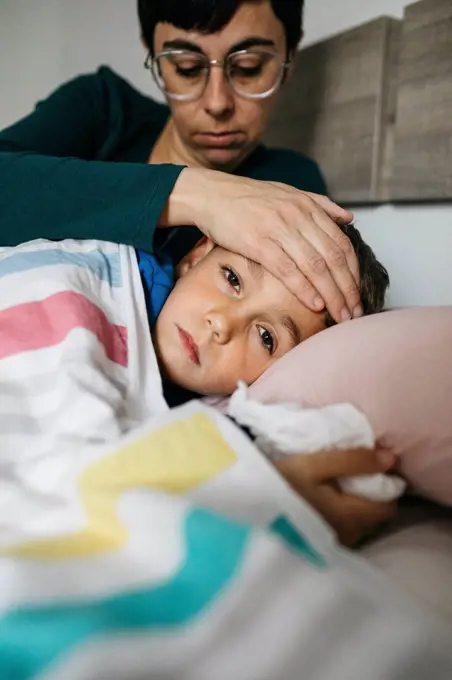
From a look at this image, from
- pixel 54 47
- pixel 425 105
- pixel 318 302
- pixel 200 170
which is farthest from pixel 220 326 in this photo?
pixel 54 47

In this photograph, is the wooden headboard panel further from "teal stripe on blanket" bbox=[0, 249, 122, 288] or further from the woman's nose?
"teal stripe on blanket" bbox=[0, 249, 122, 288]

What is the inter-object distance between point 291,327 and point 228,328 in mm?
84

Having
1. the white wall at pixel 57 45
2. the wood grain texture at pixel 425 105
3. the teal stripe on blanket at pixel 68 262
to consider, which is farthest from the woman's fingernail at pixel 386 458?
the white wall at pixel 57 45

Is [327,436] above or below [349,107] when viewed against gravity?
below

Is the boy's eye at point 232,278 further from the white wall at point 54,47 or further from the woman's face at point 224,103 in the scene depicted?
the white wall at point 54,47

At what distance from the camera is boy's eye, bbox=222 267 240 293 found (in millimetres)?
796

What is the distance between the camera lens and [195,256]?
36.5 inches

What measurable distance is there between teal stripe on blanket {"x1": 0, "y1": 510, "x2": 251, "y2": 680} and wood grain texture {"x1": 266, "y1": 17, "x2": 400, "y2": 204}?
0.95m

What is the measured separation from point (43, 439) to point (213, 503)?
0.66ft

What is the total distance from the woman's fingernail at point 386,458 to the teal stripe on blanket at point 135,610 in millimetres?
207

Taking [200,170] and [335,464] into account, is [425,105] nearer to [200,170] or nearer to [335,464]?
[200,170]

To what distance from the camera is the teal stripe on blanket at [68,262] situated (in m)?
0.72

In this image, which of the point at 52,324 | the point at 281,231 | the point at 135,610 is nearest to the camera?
the point at 135,610

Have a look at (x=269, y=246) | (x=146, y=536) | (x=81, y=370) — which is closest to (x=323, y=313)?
(x=269, y=246)
